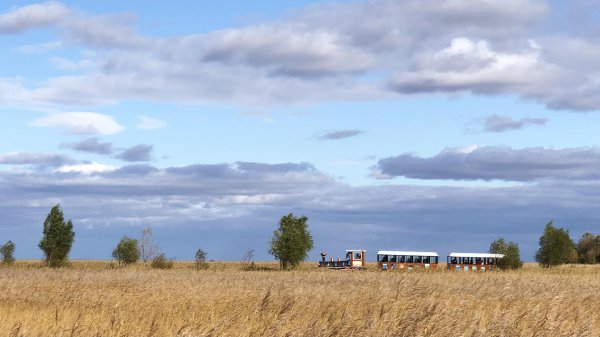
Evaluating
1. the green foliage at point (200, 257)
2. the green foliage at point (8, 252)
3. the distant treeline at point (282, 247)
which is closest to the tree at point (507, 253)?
the distant treeline at point (282, 247)

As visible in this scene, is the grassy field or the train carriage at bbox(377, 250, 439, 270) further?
the train carriage at bbox(377, 250, 439, 270)

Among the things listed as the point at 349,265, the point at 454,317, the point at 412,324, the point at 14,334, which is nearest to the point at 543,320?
the point at 454,317

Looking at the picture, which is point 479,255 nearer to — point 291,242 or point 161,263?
point 291,242

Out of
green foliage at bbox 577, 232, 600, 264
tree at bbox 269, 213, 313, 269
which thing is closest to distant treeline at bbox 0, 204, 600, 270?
tree at bbox 269, 213, 313, 269

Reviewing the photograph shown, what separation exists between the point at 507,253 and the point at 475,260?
403 cm

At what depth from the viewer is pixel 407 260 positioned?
76.7 m

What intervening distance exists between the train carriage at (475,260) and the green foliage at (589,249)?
49.0 meters

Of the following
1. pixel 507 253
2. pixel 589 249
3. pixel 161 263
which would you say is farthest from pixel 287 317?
pixel 589 249

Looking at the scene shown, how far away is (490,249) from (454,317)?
72.6 meters

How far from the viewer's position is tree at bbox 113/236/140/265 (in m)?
77.2

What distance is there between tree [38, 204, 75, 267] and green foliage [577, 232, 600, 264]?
8793 centimetres

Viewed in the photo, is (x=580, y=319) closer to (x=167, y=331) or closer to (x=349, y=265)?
(x=167, y=331)

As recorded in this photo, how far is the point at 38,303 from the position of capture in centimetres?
2036

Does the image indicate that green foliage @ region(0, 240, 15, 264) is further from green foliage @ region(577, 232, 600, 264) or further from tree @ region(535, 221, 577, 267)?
green foliage @ region(577, 232, 600, 264)
